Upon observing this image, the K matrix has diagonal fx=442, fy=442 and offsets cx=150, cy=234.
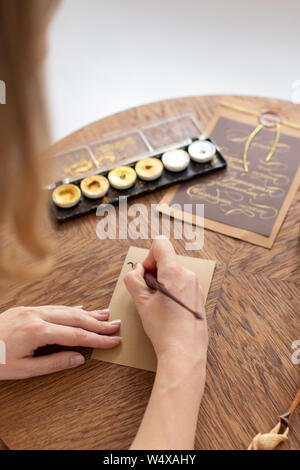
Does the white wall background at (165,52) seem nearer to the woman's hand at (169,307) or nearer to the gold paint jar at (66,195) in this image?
the gold paint jar at (66,195)

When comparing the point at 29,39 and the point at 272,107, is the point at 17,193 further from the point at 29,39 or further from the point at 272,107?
the point at 272,107

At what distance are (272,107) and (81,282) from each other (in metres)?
0.70

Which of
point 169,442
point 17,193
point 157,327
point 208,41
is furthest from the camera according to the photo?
point 208,41

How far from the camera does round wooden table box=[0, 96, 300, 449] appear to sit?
74 cm

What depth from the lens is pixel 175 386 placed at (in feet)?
2.41

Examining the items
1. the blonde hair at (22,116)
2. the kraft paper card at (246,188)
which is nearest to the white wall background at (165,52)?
the kraft paper card at (246,188)

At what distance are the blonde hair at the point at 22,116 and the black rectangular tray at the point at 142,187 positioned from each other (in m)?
0.38

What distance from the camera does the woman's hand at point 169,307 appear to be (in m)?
0.77

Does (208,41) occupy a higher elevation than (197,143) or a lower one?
higher

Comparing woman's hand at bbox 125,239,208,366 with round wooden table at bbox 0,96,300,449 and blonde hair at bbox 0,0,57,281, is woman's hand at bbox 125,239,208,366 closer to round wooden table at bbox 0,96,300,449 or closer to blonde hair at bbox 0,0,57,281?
round wooden table at bbox 0,96,300,449

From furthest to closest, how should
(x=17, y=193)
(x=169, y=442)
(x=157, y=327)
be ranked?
1. (x=157, y=327)
2. (x=169, y=442)
3. (x=17, y=193)

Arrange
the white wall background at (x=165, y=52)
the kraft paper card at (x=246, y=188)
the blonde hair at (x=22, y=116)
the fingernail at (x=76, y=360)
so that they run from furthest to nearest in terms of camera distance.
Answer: the white wall background at (x=165, y=52), the kraft paper card at (x=246, y=188), the fingernail at (x=76, y=360), the blonde hair at (x=22, y=116)
